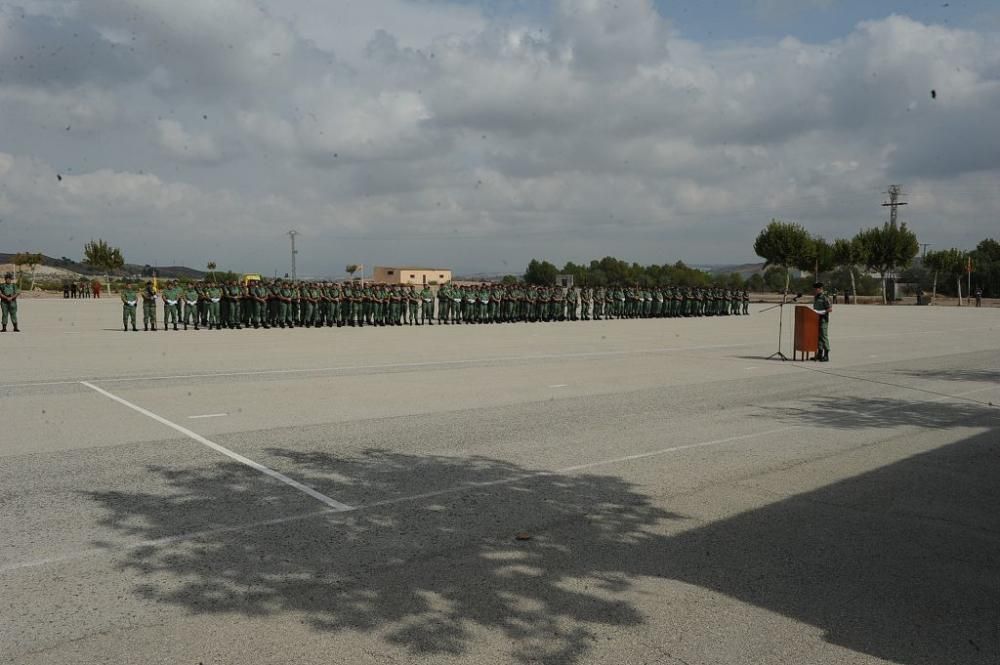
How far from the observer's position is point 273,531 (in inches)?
213

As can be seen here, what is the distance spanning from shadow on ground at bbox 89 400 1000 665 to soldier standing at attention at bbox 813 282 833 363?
10.8 meters

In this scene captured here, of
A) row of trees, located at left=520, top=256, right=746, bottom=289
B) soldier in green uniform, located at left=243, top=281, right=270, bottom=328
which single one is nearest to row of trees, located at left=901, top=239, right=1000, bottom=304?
row of trees, located at left=520, top=256, right=746, bottom=289

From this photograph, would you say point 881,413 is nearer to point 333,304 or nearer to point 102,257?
point 333,304

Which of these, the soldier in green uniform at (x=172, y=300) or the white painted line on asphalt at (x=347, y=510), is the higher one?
the soldier in green uniform at (x=172, y=300)

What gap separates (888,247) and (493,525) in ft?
247

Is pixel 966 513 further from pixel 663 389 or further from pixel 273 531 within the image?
pixel 663 389

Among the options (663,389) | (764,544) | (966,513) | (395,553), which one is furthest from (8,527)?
(663,389)

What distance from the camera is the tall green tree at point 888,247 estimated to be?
71.7 metres

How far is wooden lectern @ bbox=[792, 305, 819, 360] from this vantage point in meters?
17.6

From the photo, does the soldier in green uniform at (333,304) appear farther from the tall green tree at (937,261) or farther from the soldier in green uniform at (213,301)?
the tall green tree at (937,261)

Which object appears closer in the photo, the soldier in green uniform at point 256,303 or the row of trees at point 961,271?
the soldier in green uniform at point 256,303

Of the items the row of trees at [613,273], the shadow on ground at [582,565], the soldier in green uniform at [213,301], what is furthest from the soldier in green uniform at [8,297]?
the row of trees at [613,273]

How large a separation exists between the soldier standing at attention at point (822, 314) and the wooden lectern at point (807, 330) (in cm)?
9

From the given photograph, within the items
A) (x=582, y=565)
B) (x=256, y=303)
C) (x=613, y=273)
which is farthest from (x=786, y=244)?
(x=582, y=565)
